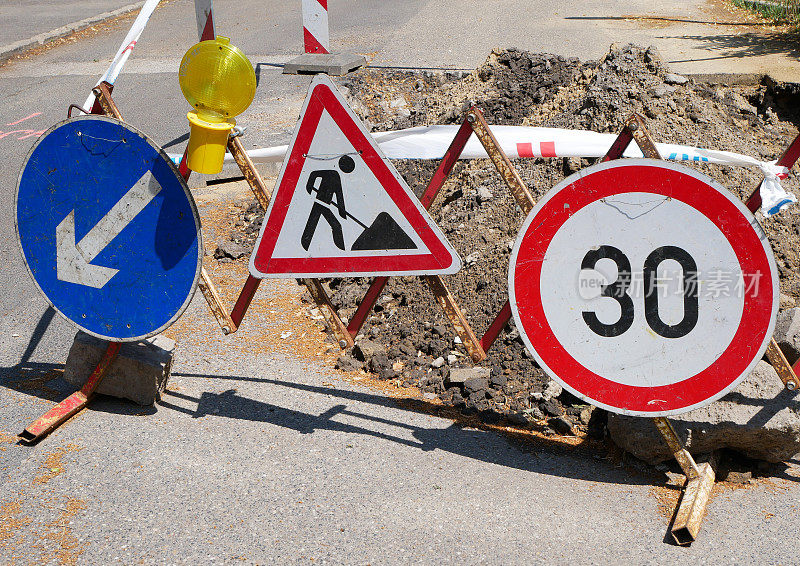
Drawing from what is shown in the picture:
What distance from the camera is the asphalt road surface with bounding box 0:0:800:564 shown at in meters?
2.71

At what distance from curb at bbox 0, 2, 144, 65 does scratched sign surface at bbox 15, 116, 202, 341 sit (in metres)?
10.4

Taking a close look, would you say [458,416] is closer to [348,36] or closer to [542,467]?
[542,467]

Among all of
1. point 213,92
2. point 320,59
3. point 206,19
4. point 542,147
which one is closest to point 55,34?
point 320,59

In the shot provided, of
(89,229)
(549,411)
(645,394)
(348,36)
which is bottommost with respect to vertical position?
(348,36)

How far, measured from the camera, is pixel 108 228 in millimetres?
→ 3271

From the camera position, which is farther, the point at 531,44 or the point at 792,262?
the point at 531,44

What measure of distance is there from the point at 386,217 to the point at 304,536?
1303mm

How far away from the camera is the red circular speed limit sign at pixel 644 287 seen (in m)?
2.77

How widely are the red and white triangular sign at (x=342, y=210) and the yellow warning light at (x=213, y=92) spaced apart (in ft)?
0.94

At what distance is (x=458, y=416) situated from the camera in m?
3.66

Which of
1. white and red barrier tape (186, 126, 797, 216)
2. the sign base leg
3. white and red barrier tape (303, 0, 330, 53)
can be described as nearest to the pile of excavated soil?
white and red barrier tape (186, 126, 797, 216)

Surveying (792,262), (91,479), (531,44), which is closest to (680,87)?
(792,262)

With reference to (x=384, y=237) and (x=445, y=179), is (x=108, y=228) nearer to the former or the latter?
(x=384, y=237)

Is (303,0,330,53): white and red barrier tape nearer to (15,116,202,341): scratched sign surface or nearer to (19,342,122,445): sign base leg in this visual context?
(15,116,202,341): scratched sign surface
